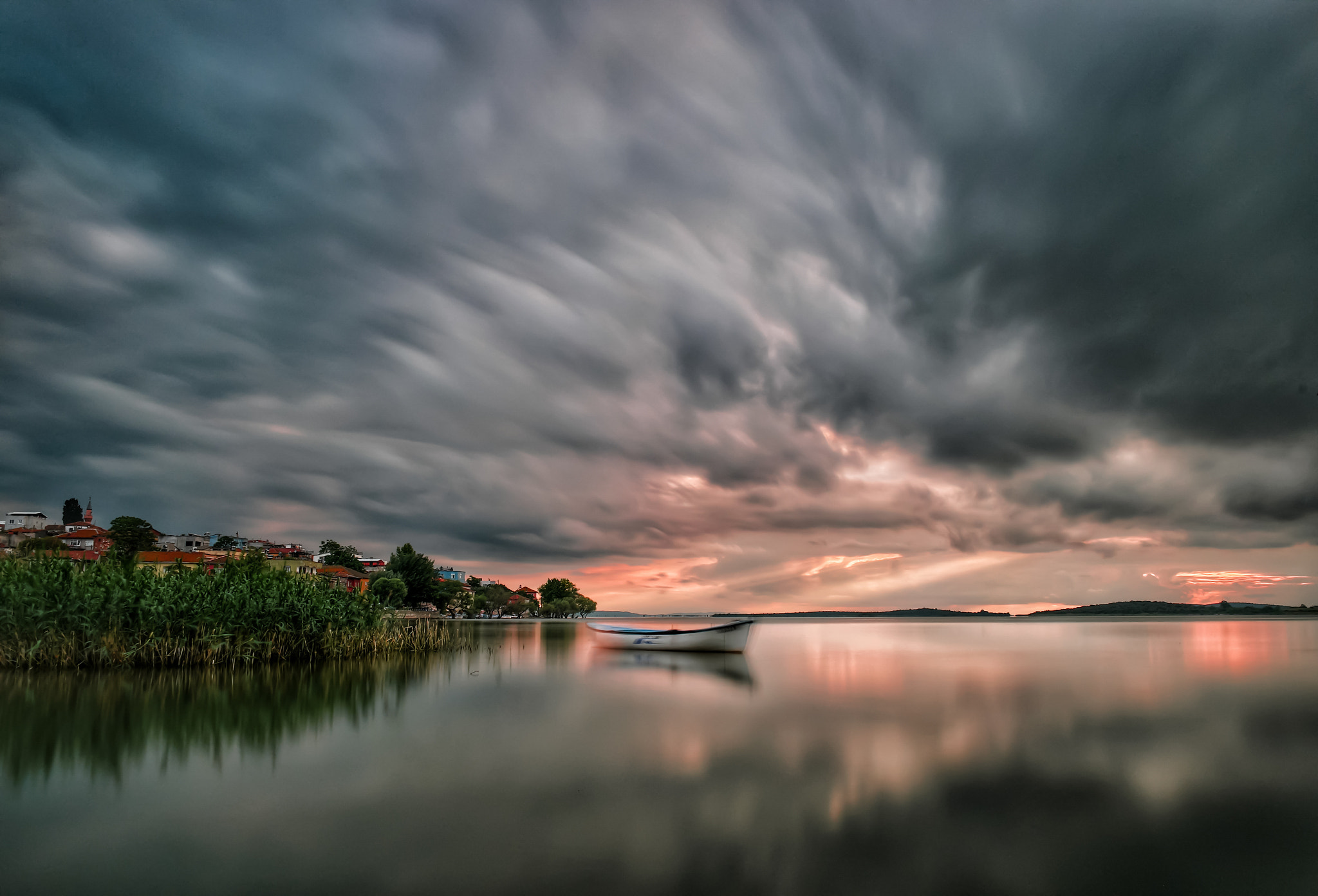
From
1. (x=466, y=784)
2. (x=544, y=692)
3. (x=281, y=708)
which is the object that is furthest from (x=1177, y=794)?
(x=281, y=708)

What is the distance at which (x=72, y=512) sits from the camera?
481 ft

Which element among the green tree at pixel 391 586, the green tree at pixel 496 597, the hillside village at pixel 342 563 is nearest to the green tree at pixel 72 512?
the hillside village at pixel 342 563

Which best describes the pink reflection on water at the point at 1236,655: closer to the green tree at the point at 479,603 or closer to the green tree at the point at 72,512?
the green tree at the point at 479,603

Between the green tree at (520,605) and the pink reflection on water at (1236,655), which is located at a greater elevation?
the pink reflection on water at (1236,655)

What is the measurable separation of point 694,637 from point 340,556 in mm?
100120

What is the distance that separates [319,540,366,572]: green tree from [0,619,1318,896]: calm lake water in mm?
104252

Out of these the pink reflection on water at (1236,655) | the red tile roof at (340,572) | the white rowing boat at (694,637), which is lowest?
the pink reflection on water at (1236,655)

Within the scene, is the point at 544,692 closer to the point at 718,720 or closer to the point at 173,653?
the point at 718,720

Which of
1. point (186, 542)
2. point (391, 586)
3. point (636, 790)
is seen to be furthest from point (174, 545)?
point (636, 790)

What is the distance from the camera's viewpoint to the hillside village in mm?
82750

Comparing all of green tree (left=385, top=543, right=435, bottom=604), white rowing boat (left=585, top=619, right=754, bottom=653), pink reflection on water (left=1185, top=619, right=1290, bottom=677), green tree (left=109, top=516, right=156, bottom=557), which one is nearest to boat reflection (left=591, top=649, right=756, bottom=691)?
white rowing boat (left=585, top=619, right=754, bottom=653)

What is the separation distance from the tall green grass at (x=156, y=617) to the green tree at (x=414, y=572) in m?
69.0

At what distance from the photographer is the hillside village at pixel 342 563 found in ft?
271

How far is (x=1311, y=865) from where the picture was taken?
25.7 ft
